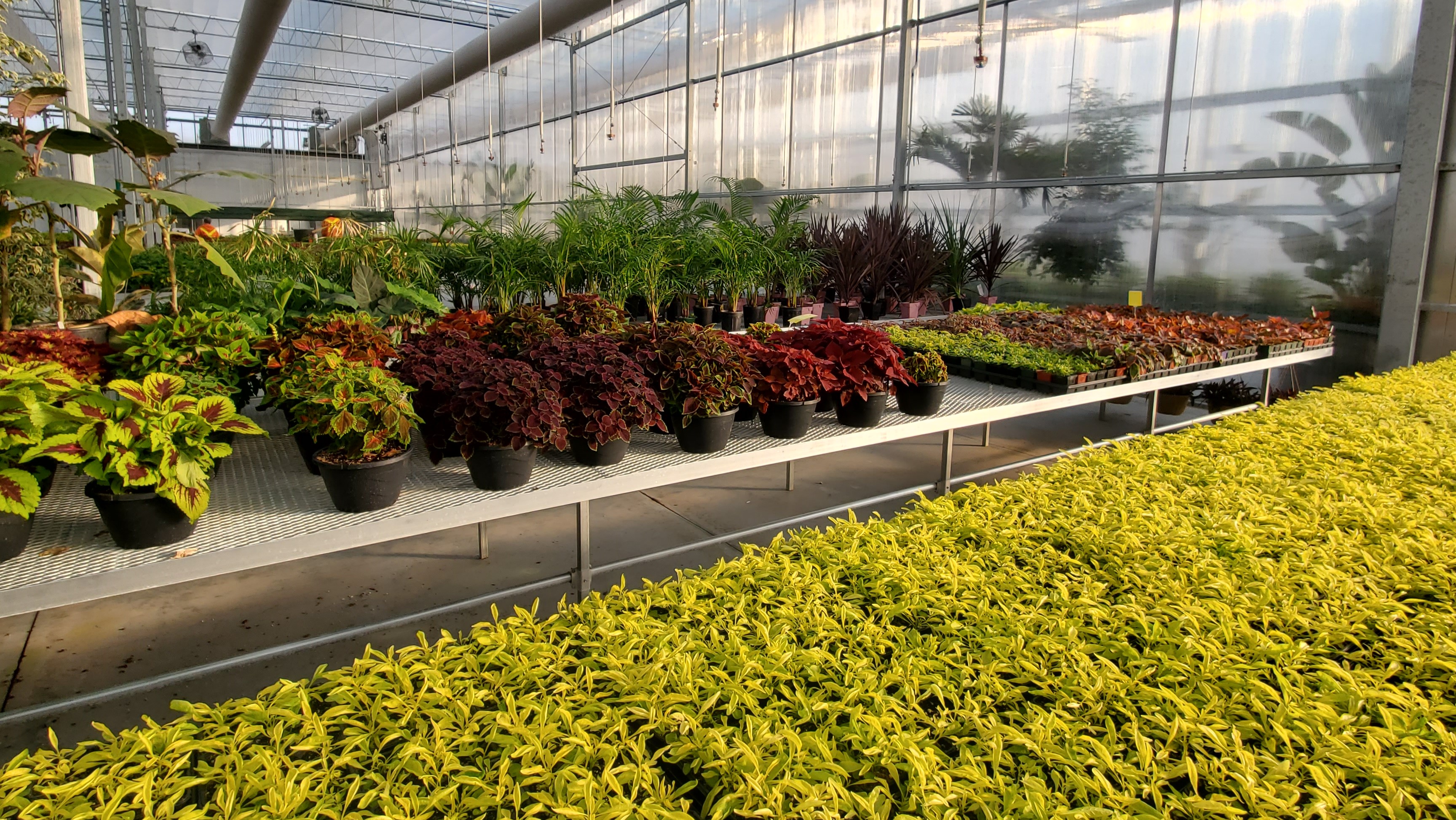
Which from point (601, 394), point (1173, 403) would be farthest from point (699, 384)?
point (1173, 403)

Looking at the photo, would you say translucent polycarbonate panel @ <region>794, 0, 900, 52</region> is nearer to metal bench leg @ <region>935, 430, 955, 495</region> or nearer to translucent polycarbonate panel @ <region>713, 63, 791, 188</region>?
translucent polycarbonate panel @ <region>713, 63, 791, 188</region>

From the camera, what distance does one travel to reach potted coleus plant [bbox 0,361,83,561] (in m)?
1.73

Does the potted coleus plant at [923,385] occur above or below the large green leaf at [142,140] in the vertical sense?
below

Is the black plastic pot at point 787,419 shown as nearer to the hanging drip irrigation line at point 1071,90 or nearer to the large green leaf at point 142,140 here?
the large green leaf at point 142,140

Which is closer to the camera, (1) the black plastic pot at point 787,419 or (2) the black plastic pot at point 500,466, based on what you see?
(2) the black plastic pot at point 500,466

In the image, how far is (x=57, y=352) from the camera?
8.26 feet

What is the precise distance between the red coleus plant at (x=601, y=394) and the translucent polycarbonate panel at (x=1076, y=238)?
5947 millimetres

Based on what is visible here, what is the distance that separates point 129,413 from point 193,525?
0.99 feet

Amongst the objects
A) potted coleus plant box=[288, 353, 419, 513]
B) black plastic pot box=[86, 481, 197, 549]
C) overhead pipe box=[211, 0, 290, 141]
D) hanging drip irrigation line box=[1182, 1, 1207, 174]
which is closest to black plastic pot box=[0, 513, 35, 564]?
black plastic pot box=[86, 481, 197, 549]

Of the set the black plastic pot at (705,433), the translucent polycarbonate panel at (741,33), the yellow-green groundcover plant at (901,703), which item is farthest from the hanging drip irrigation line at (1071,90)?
the yellow-green groundcover plant at (901,703)

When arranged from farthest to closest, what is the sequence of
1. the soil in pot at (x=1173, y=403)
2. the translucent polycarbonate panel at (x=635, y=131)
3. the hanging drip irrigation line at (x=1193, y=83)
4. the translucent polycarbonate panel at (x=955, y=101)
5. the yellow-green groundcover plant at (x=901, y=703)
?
the translucent polycarbonate panel at (x=635, y=131), the translucent polycarbonate panel at (x=955, y=101), the hanging drip irrigation line at (x=1193, y=83), the soil in pot at (x=1173, y=403), the yellow-green groundcover plant at (x=901, y=703)

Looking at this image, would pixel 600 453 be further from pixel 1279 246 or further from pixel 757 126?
pixel 757 126

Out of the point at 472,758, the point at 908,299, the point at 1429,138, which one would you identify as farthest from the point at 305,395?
the point at 1429,138

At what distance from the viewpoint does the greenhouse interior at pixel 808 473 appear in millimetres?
1071
